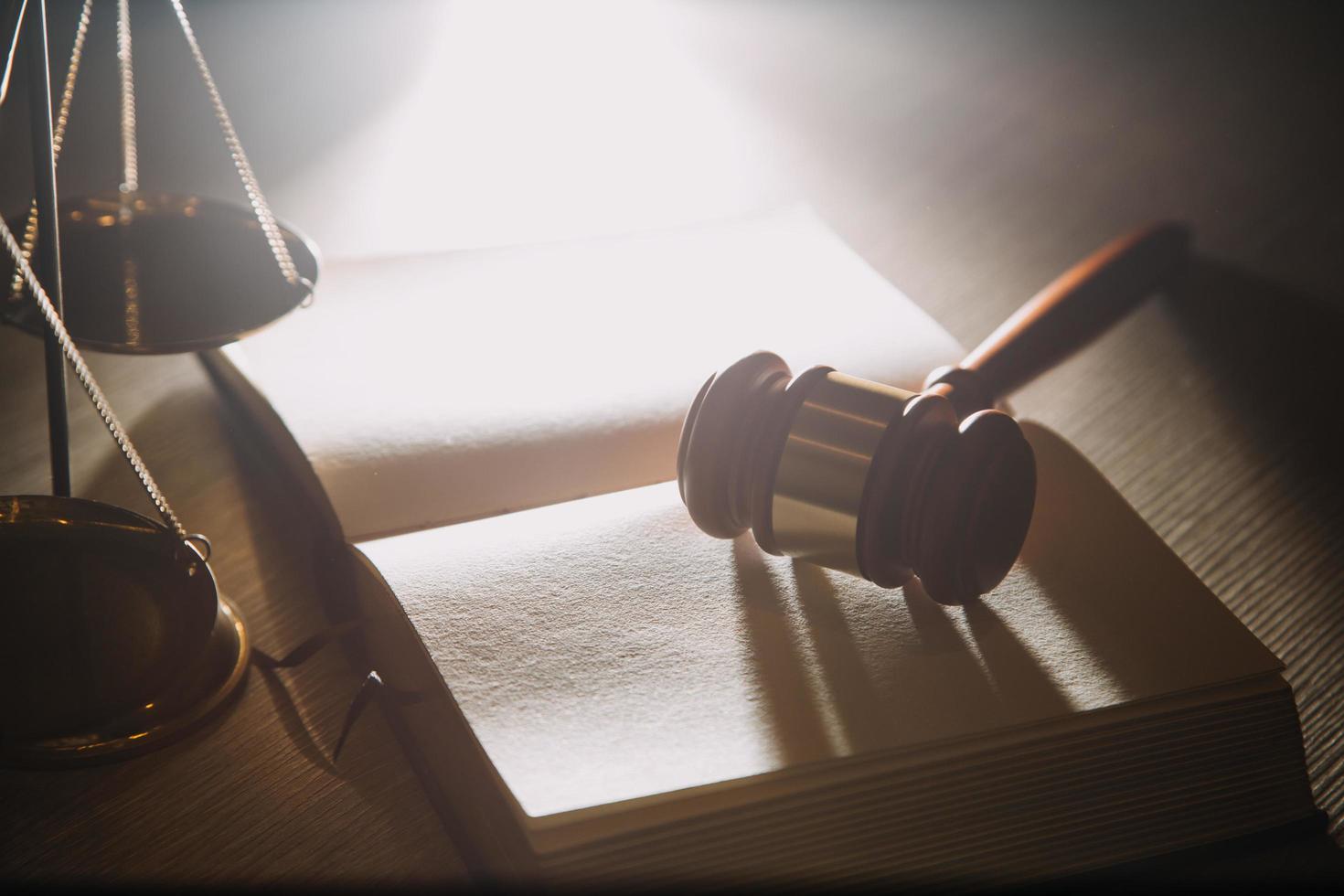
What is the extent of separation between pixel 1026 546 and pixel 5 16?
480 mm

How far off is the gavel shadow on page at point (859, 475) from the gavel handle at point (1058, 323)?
0.11m

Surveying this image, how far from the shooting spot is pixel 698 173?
115 centimetres

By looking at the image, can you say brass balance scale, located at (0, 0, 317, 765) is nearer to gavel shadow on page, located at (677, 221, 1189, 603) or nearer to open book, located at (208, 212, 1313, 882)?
open book, located at (208, 212, 1313, 882)

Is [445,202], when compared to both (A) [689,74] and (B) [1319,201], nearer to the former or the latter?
(A) [689,74]

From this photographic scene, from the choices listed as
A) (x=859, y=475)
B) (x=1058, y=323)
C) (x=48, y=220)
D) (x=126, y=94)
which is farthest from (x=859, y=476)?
(x=126, y=94)

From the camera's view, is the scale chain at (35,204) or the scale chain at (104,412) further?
the scale chain at (35,204)

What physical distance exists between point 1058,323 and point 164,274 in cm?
50

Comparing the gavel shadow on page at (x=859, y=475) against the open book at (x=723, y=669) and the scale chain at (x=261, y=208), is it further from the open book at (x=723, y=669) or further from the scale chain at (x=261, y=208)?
the scale chain at (x=261, y=208)

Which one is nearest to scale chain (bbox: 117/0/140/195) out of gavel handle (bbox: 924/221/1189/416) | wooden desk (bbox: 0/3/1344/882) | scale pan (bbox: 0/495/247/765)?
wooden desk (bbox: 0/3/1344/882)

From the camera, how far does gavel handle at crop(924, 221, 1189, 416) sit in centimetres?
61

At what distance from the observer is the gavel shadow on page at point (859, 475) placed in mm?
474

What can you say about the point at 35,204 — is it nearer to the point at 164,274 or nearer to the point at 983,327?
the point at 164,274

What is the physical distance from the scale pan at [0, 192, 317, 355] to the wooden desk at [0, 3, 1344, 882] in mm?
68

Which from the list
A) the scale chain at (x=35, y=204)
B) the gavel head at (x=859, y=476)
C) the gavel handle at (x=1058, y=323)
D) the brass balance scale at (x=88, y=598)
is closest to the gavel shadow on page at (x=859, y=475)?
the gavel head at (x=859, y=476)
